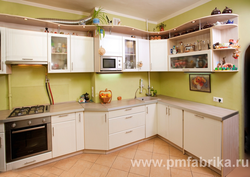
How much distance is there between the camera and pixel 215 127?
6.74 feet

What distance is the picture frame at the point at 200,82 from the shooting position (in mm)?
2736

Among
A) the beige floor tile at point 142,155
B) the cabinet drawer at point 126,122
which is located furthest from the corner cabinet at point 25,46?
the beige floor tile at point 142,155

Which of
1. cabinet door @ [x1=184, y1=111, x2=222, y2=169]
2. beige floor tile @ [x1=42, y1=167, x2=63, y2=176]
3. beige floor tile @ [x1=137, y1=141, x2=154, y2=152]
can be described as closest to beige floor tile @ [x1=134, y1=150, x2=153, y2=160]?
beige floor tile @ [x1=137, y1=141, x2=154, y2=152]

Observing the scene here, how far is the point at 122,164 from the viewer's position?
236cm

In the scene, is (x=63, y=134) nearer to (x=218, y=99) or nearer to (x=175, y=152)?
(x=175, y=152)

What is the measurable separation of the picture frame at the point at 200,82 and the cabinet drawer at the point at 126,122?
1.21 metres

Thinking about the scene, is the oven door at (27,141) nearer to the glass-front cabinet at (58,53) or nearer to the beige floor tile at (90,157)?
the beige floor tile at (90,157)

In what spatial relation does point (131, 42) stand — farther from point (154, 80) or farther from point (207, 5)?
point (207, 5)

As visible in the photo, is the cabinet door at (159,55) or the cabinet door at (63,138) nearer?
the cabinet door at (63,138)

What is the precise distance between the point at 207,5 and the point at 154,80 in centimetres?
194

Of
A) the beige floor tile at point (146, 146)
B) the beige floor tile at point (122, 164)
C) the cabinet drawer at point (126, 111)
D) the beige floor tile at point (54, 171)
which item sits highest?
the cabinet drawer at point (126, 111)

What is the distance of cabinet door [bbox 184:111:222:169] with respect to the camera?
2046 millimetres

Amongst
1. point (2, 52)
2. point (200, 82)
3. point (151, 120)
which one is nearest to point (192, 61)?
point (200, 82)

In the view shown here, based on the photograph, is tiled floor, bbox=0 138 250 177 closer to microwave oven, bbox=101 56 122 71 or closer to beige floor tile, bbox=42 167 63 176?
beige floor tile, bbox=42 167 63 176
